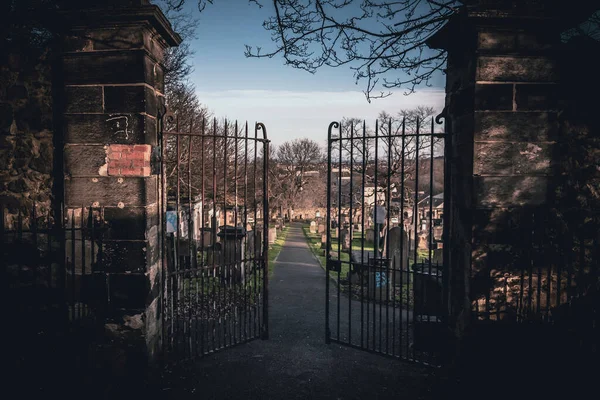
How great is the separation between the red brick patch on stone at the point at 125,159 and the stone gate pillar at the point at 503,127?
10.7 feet

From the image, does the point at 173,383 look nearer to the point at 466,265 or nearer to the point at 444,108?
the point at 466,265

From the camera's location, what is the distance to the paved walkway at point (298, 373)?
406 cm

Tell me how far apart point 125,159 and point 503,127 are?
3700mm

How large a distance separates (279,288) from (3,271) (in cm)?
685

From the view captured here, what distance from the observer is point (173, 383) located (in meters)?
4.19

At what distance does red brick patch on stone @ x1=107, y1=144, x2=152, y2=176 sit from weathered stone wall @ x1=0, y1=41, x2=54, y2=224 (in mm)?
628

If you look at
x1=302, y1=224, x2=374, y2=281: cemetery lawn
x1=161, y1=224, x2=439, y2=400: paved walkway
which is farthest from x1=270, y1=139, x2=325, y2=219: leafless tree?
x1=161, y1=224, x2=439, y2=400: paved walkway

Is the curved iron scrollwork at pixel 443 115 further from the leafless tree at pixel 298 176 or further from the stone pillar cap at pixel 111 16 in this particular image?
the leafless tree at pixel 298 176


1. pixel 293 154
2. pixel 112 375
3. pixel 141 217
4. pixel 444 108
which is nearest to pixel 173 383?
pixel 112 375

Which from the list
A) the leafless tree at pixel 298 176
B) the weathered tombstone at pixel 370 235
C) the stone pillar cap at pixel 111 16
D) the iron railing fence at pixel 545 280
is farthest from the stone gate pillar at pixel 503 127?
the leafless tree at pixel 298 176

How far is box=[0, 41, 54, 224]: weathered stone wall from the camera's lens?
12.0ft

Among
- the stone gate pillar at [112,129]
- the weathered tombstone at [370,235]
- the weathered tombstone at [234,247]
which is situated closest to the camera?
the stone gate pillar at [112,129]

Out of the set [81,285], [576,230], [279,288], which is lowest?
[279,288]

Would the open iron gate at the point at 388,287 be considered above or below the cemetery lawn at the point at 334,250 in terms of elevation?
above
